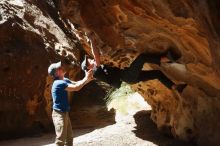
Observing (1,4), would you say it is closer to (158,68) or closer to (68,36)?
(68,36)

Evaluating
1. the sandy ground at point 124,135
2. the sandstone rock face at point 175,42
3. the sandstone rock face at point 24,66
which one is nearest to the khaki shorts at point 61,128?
the sandstone rock face at point 175,42

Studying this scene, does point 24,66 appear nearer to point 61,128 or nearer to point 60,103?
point 60,103

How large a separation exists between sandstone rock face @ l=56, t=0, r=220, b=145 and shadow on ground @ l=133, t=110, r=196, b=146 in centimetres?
20

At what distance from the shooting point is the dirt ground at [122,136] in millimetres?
8883

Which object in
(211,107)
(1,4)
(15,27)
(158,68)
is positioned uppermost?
(1,4)

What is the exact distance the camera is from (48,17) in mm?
14398

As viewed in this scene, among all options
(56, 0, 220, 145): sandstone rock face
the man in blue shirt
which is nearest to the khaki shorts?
the man in blue shirt

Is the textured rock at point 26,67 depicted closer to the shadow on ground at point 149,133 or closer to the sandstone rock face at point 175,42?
the shadow on ground at point 149,133

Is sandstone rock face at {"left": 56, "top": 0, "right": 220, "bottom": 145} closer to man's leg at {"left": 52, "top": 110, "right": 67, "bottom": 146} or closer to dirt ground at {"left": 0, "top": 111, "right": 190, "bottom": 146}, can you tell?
dirt ground at {"left": 0, "top": 111, "right": 190, "bottom": 146}

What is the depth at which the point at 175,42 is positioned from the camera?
6.52m

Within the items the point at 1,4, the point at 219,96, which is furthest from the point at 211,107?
the point at 1,4

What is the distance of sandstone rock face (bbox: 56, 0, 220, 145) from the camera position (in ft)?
16.8

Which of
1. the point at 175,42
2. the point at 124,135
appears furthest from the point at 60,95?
the point at 124,135

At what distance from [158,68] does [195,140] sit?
152cm
